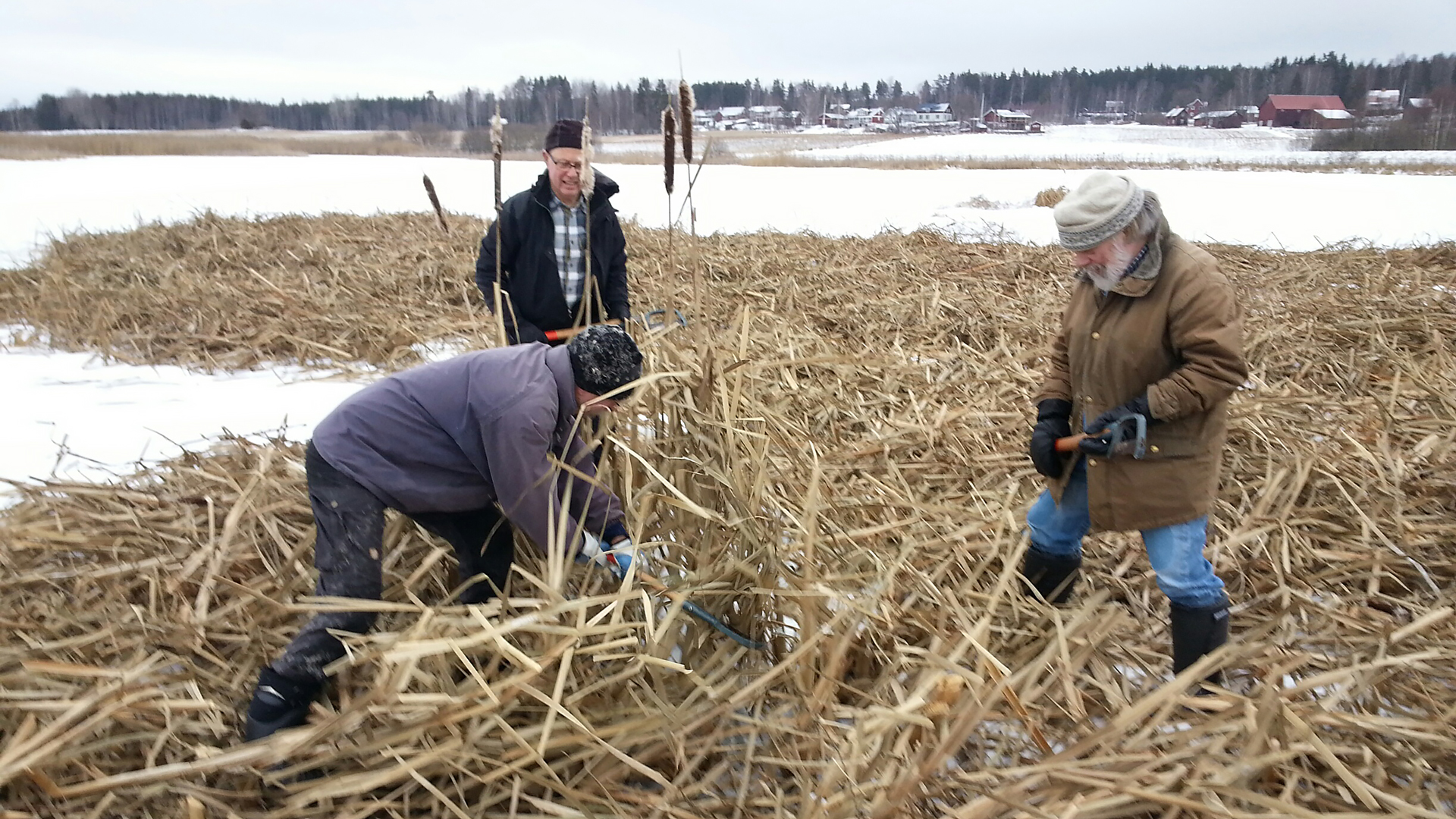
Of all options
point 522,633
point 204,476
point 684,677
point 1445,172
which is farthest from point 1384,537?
point 1445,172

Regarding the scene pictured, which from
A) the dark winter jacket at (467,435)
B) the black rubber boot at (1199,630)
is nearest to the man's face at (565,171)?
the dark winter jacket at (467,435)

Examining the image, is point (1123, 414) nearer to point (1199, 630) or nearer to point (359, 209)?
point (1199, 630)

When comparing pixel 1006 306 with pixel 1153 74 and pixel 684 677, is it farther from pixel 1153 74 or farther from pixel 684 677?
pixel 1153 74

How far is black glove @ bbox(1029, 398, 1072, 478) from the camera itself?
2.28 meters

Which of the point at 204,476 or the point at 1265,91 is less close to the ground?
the point at 1265,91

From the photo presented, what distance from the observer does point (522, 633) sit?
1.86 meters

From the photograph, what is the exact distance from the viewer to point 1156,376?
2.07 metres

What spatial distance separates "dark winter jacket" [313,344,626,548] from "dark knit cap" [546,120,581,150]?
4.48ft

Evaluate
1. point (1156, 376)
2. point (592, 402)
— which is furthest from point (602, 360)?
point (1156, 376)

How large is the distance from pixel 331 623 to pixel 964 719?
4.79 feet

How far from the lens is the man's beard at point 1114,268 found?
2.00 meters

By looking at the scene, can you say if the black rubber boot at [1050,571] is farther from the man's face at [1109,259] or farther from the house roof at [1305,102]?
the house roof at [1305,102]

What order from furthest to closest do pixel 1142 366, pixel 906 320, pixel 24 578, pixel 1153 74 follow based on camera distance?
1. pixel 1153 74
2. pixel 906 320
3. pixel 24 578
4. pixel 1142 366

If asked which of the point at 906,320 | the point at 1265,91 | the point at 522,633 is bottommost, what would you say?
the point at 522,633
